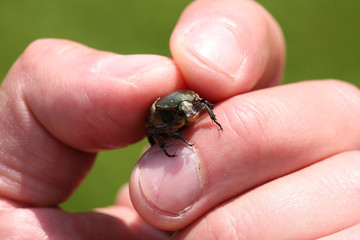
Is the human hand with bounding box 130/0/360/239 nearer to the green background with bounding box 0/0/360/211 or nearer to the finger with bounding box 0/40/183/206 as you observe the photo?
the finger with bounding box 0/40/183/206

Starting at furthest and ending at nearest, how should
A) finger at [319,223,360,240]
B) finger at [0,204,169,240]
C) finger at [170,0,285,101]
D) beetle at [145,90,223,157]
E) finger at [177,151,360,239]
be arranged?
finger at [0,204,169,240], finger at [170,0,285,101], beetle at [145,90,223,157], finger at [177,151,360,239], finger at [319,223,360,240]

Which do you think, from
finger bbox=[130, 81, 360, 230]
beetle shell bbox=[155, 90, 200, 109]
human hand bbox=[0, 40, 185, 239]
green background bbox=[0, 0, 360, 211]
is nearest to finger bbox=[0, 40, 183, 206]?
human hand bbox=[0, 40, 185, 239]

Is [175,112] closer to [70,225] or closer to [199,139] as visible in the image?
[199,139]

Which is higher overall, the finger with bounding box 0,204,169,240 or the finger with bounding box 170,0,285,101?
the finger with bounding box 170,0,285,101

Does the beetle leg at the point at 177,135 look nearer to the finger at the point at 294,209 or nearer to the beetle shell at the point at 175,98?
the beetle shell at the point at 175,98

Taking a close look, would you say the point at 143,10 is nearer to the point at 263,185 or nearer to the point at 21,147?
the point at 21,147

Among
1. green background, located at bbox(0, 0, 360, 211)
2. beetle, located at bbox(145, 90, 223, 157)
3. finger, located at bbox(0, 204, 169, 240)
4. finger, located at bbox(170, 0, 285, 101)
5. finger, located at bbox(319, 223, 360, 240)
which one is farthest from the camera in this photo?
green background, located at bbox(0, 0, 360, 211)
